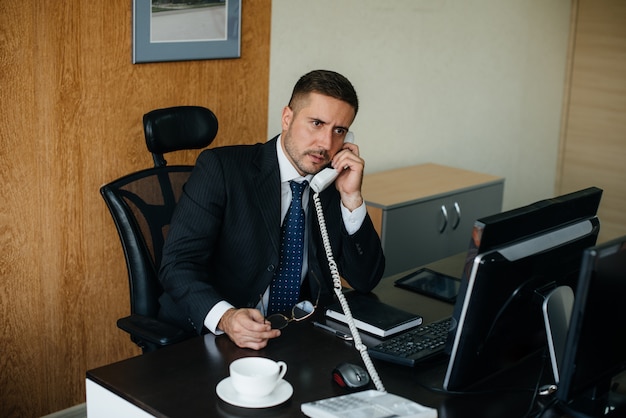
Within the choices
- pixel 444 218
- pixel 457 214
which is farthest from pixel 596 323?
pixel 457 214

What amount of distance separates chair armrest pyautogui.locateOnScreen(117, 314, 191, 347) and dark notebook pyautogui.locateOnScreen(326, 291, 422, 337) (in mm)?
444

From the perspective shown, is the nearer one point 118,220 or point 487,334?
point 487,334

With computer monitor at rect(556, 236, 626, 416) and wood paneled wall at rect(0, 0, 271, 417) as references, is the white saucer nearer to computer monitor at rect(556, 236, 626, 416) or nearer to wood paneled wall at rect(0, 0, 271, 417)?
computer monitor at rect(556, 236, 626, 416)

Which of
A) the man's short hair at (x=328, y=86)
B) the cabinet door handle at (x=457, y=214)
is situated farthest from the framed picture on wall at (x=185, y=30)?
the cabinet door handle at (x=457, y=214)

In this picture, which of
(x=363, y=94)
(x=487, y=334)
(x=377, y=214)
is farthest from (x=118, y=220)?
(x=363, y=94)

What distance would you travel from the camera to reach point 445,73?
509 centimetres

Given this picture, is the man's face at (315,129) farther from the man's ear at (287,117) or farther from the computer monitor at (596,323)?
the computer monitor at (596,323)

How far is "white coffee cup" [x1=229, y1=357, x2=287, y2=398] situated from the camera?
1.84 metres

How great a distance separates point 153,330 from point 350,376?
0.71 metres

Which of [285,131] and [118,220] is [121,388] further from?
[285,131]

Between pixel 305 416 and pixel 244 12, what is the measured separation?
2361 millimetres

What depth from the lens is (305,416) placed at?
1.82m

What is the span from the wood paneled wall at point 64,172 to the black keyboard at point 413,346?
155 cm

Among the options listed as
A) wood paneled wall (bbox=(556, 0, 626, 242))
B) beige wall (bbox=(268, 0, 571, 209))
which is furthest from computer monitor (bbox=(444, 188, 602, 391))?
wood paneled wall (bbox=(556, 0, 626, 242))
